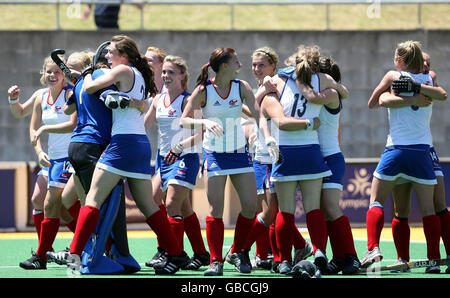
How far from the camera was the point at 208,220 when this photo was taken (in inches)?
344

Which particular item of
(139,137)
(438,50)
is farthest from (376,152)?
(139,137)

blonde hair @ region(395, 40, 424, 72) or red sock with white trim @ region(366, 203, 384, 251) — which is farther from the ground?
blonde hair @ region(395, 40, 424, 72)

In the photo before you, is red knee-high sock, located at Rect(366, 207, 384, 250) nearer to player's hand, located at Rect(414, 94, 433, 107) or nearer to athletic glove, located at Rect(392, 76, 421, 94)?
player's hand, located at Rect(414, 94, 433, 107)

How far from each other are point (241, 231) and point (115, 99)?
1.86m

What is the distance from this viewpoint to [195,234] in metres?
9.51

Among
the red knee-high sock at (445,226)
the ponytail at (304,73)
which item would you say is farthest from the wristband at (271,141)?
the red knee-high sock at (445,226)

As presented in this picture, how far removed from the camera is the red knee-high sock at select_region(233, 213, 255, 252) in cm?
895

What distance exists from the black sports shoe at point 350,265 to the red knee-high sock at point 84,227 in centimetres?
231

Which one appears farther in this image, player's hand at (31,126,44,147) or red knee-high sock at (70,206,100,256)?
player's hand at (31,126,44,147)

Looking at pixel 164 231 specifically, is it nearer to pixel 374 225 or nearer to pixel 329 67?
pixel 374 225

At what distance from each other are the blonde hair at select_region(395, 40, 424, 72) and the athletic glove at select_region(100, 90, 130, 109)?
8.59ft

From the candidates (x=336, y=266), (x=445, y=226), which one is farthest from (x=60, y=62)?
(x=445, y=226)

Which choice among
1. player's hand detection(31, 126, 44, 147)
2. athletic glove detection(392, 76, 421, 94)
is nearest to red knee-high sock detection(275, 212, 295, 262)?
athletic glove detection(392, 76, 421, 94)

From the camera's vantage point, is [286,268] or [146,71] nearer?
[286,268]
